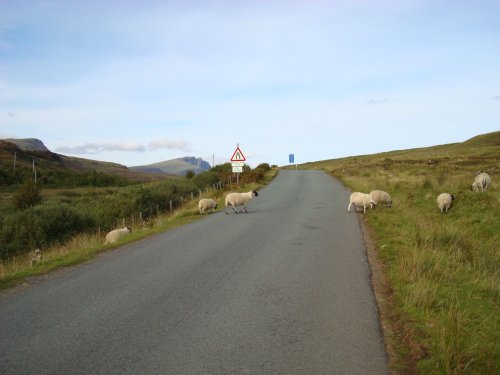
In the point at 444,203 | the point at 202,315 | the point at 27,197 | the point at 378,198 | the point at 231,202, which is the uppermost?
A: the point at 27,197

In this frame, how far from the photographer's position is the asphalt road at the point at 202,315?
16.5 ft

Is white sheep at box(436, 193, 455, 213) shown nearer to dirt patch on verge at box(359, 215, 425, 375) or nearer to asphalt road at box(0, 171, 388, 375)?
asphalt road at box(0, 171, 388, 375)

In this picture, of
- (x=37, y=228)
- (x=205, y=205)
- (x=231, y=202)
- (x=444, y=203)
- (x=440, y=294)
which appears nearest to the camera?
(x=440, y=294)

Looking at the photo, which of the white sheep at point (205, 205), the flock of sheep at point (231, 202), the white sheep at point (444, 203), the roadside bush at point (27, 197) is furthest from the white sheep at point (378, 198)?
the roadside bush at point (27, 197)

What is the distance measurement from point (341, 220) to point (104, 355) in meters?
13.0

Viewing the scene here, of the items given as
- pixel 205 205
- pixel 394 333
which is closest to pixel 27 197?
pixel 205 205

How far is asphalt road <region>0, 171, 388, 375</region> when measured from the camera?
5043mm

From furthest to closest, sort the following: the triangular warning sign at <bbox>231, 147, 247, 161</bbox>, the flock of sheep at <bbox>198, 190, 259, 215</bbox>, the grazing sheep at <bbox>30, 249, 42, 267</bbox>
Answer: the triangular warning sign at <bbox>231, 147, 247, 161</bbox>
the flock of sheep at <bbox>198, 190, 259, 215</bbox>
the grazing sheep at <bbox>30, 249, 42, 267</bbox>

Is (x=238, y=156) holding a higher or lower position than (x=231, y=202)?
higher

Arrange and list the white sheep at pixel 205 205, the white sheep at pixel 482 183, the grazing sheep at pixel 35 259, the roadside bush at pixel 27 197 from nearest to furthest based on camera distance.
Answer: the grazing sheep at pixel 35 259 < the white sheep at pixel 205 205 < the white sheep at pixel 482 183 < the roadside bush at pixel 27 197

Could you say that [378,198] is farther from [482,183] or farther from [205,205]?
[205,205]

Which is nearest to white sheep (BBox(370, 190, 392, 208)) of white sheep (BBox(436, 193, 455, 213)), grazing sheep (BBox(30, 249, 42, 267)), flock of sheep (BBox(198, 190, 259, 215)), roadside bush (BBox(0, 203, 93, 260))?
white sheep (BBox(436, 193, 455, 213))

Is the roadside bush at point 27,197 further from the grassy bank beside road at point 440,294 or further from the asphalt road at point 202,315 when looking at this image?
the grassy bank beside road at point 440,294

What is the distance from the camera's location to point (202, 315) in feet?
21.6
